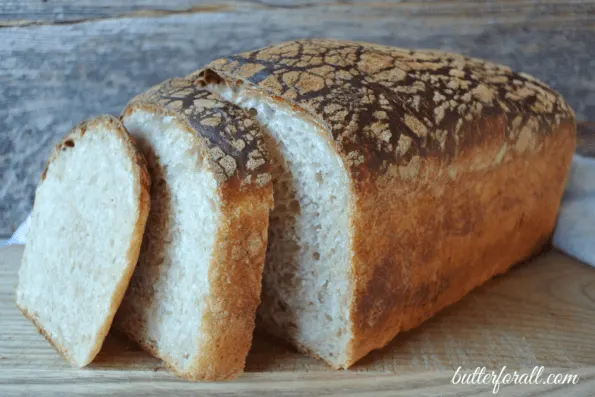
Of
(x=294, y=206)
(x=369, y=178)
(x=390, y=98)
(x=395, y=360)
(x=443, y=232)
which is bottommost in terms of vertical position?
(x=395, y=360)

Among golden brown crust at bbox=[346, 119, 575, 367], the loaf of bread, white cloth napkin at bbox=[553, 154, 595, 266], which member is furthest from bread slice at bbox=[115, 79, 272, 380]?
white cloth napkin at bbox=[553, 154, 595, 266]

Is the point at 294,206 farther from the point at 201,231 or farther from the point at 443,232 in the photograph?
the point at 443,232

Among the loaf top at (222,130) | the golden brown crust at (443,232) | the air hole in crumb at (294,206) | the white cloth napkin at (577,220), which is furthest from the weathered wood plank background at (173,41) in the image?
the air hole in crumb at (294,206)

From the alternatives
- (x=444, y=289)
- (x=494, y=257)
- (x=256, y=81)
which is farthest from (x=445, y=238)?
(x=256, y=81)

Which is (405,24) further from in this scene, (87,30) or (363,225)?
(363,225)

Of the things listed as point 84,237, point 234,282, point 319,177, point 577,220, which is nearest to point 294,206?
point 319,177

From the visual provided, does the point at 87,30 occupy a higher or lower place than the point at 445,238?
higher
